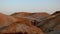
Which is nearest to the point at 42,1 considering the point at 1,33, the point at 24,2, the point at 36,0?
the point at 36,0

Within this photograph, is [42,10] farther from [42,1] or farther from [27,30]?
[27,30]

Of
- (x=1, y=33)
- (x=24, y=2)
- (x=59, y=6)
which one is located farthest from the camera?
(x=59, y=6)

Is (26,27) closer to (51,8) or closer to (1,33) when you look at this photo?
(1,33)

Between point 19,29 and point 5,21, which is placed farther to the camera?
point 5,21

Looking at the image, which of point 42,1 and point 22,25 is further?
point 42,1

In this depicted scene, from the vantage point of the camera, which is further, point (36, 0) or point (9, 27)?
point (36, 0)

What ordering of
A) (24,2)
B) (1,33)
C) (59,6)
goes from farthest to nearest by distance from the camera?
1. (59,6)
2. (24,2)
3. (1,33)

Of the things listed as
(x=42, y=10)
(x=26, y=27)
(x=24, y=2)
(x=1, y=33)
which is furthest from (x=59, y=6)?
(x=1, y=33)

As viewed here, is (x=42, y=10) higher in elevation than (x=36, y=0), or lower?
lower

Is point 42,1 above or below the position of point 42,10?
above
